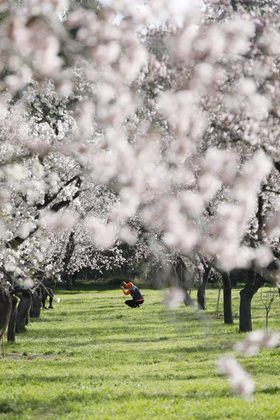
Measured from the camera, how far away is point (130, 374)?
19578 millimetres

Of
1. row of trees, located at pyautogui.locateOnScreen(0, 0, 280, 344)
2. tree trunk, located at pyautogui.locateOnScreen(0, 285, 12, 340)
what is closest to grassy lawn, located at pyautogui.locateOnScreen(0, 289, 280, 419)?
tree trunk, located at pyautogui.locateOnScreen(0, 285, 12, 340)

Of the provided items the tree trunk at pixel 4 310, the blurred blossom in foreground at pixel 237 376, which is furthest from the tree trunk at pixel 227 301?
the blurred blossom in foreground at pixel 237 376

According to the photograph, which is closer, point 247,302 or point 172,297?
point 172,297

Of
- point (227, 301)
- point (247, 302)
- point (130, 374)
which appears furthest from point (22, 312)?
point (130, 374)

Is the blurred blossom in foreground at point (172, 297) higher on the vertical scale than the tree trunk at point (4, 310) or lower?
higher

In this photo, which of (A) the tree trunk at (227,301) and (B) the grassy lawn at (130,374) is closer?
(B) the grassy lawn at (130,374)

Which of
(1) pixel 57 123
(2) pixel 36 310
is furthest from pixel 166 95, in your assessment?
(2) pixel 36 310

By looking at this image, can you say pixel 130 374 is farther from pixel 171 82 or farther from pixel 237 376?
pixel 171 82

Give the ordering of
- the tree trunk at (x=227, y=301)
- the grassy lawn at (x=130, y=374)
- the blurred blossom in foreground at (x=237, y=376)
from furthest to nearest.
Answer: the tree trunk at (x=227, y=301) < the grassy lawn at (x=130, y=374) < the blurred blossom in foreground at (x=237, y=376)

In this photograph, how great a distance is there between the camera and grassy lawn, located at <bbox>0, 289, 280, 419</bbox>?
14.5 m

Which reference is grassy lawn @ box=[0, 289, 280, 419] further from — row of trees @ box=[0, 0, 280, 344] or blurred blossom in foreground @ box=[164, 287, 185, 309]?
row of trees @ box=[0, 0, 280, 344]

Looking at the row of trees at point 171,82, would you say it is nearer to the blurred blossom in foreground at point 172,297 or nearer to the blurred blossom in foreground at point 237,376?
the blurred blossom in foreground at point 172,297

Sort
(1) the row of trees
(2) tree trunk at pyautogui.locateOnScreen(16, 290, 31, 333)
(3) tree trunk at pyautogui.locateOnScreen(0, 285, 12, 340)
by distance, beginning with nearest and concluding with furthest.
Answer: (1) the row of trees
(3) tree trunk at pyautogui.locateOnScreen(0, 285, 12, 340)
(2) tree trunk at pyautogui.locateOnScreen(16, 290, 31, 333)

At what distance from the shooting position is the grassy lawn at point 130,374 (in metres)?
14.5
